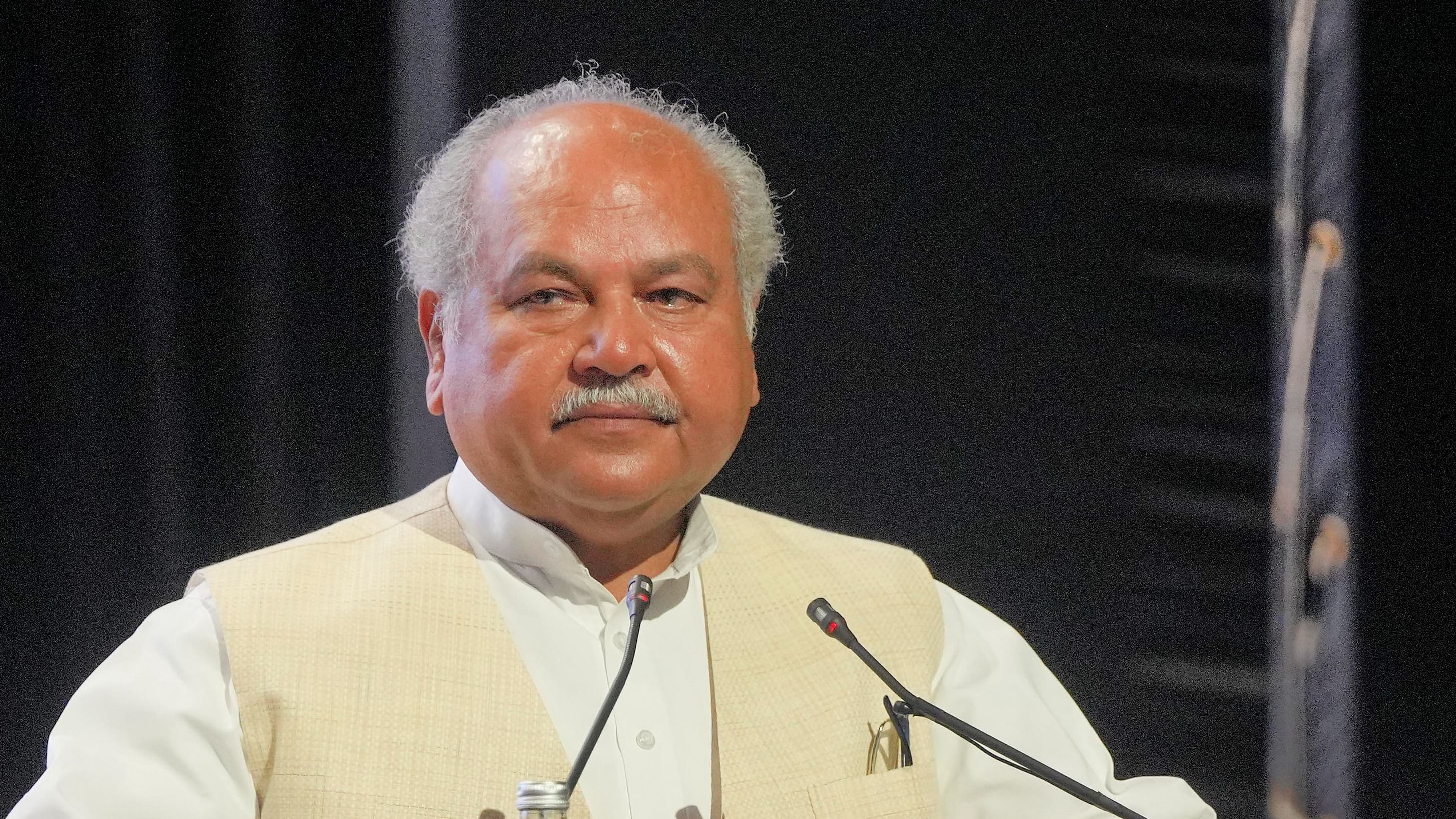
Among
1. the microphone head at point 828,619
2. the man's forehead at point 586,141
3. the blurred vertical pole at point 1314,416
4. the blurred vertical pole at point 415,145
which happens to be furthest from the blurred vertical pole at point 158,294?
the blurred vertical pole at point 1314,416

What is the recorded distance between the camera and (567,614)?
1747 mm

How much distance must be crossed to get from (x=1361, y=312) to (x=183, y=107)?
186 centimetres

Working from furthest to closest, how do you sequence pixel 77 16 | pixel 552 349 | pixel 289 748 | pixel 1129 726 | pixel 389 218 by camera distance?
1. pixel 1129 726
2. pixel 389 218
3. pixel 77 16
4. pixel 552 349
5. pixel 289 748

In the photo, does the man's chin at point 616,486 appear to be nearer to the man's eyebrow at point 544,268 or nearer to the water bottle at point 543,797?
the man's eyebrow at point 544,268

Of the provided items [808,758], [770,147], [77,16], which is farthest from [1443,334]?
[77,16]

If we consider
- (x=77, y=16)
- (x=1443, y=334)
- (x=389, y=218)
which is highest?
(x=77, y=16)

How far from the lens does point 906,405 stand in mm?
2391

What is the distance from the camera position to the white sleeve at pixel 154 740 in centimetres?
145

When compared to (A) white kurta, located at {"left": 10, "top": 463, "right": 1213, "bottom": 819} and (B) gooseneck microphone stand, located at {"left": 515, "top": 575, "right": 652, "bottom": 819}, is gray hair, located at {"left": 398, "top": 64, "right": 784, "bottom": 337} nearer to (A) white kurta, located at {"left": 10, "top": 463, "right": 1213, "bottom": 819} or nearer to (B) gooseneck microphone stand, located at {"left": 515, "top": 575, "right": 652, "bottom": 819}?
(A) white kurta, located at {"left": 10, "top": 463, "right": 1213, "bottom": 819}

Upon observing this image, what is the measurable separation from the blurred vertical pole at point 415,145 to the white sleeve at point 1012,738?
0.81 metres

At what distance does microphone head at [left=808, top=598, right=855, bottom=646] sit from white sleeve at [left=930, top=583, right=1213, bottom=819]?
39 centimetres

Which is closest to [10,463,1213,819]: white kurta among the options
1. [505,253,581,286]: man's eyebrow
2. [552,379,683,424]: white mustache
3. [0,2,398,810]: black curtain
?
[552,379,683,424]: white mustache

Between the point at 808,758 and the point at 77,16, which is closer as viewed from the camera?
the point at 808,758

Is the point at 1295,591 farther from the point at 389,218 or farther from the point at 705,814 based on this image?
the point at 389,218
